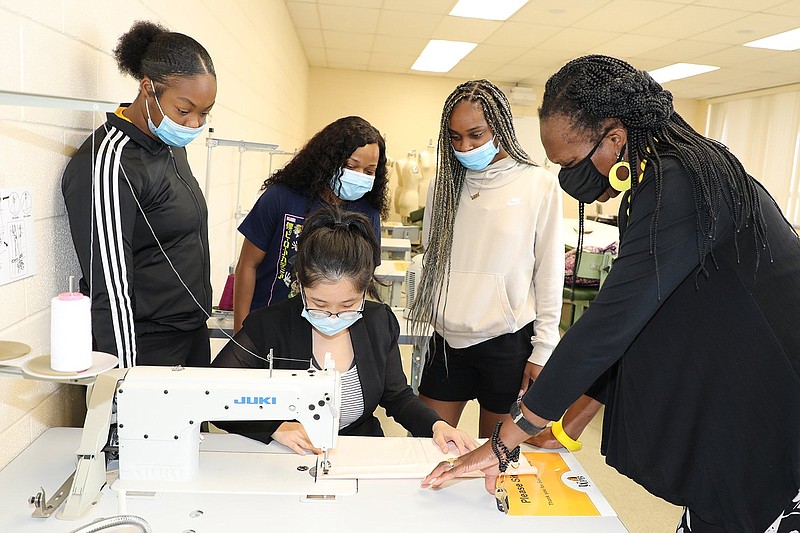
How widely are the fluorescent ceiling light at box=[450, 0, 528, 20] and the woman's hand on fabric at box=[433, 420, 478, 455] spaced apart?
4.22m

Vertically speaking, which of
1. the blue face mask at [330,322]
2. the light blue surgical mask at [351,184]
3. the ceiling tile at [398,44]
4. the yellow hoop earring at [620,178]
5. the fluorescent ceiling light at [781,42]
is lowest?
the blue face mask at [330,322]

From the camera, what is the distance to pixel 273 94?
514 cm

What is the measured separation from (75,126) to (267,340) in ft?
2.17

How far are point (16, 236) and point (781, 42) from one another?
6.42 metres

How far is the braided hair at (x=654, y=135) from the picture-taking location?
98cm

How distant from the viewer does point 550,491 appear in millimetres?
1255

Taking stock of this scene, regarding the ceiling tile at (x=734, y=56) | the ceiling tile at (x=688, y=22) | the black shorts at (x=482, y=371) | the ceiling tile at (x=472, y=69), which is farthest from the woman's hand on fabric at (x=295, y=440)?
the ceiling tile at (x=472, y=69)

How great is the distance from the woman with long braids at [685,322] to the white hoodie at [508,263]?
2.21ft

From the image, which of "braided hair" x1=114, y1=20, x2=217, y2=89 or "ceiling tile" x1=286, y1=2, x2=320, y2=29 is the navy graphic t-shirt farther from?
"ceiling tile" x1=286, y1=2, x2=320, y2=29

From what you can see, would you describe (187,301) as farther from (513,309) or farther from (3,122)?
(513,309)

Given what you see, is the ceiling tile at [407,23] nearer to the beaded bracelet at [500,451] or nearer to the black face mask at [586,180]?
the black face mask at [586,180]

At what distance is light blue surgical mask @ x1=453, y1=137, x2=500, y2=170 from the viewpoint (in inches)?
72.1

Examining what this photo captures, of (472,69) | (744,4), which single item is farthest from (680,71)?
(744,4)

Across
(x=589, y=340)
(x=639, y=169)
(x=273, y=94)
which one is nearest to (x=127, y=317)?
(x=589, y=340)
